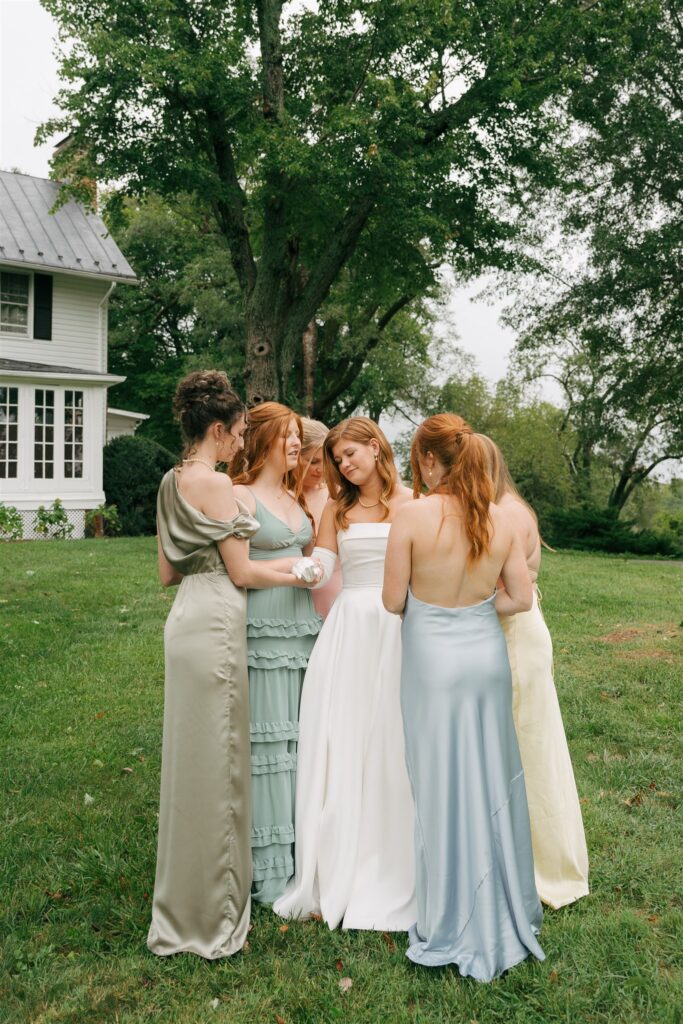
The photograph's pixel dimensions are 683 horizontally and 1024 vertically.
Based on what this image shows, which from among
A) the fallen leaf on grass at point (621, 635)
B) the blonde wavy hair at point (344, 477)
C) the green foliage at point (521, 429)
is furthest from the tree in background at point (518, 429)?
the blonde wavy hair at point (344, 477)

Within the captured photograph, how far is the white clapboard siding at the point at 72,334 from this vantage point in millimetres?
23250

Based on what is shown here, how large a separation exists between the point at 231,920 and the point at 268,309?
1513cm

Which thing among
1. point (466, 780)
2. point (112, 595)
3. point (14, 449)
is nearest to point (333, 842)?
point (466, 780)

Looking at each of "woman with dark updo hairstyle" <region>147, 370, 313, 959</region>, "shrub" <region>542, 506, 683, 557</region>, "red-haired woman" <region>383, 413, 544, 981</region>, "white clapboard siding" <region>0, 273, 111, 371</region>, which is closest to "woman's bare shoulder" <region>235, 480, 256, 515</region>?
"woman with dark updo hairstyle" <region>147, 370, 313, 959</region>

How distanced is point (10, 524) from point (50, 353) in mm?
10171

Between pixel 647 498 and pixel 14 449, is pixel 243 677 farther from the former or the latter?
pixel 647 498

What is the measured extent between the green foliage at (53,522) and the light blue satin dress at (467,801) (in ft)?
64.5

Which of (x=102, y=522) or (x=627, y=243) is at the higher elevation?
(x=627, y=243)

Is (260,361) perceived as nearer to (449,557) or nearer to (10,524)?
(10,524)

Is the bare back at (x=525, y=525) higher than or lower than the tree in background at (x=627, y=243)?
lower

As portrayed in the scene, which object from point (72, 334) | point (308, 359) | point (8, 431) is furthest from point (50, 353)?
point (308, 359)

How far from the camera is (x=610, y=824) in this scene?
17.1 ft

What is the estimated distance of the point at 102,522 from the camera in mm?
22828

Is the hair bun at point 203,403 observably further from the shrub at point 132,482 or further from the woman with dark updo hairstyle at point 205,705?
the shrub at point 132,482
